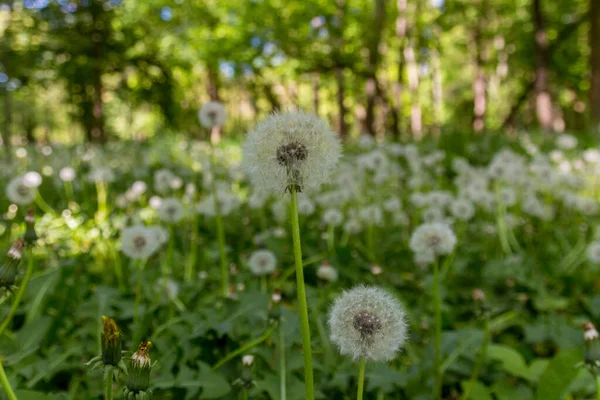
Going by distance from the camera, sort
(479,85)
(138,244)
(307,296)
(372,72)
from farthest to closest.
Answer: (479,85) → (372,72) → (307,296) → (138,244)

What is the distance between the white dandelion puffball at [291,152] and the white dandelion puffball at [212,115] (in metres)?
1.15

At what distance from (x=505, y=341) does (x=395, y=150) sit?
8.75ft

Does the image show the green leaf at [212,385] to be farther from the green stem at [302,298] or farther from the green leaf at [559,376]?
the green leaf at [559,376]

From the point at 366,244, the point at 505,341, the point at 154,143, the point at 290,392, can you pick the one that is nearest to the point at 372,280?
the point at 505,341

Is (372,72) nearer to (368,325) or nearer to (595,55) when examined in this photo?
(595,55)

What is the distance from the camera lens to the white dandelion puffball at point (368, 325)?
0.94 meters

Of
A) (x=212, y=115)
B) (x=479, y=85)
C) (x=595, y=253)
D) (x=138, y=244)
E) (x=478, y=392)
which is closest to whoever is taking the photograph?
(x=478, y=392)

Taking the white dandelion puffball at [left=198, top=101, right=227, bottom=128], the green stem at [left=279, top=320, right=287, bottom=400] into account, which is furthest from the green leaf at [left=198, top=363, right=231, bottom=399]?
the white dandelion puffball at [left=198, top=101, right=227, bottom=128]

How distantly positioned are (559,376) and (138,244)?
1502mm

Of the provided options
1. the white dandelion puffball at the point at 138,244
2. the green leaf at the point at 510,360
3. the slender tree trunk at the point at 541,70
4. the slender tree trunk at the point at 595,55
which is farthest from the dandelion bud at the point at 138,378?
the slender tree trunk at the point at 541,70

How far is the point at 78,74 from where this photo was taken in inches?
337

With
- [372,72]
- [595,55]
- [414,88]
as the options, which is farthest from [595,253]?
[414,88]

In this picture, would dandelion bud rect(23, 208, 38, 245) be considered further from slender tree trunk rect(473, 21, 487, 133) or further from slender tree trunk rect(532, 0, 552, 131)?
slender tree trunk rect(473, 21, 487, 133)

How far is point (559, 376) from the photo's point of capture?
58.9 inches
